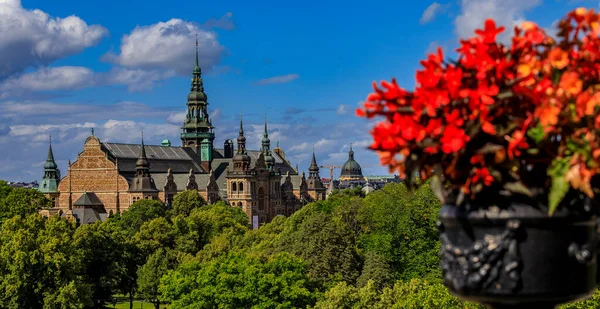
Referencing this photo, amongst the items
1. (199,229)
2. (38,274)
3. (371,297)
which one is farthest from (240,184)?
(371,297)

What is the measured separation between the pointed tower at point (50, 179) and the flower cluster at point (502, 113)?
124m

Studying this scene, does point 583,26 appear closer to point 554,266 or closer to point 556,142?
point 556,142

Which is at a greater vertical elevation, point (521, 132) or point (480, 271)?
point (521, 132)

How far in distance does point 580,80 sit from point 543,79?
0.19 m

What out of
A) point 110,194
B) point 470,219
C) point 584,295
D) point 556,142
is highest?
point 110,194

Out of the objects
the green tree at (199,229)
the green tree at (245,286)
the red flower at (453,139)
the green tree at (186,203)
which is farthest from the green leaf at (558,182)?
the green tree at (186,203)

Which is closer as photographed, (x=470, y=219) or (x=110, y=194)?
(x=470, y=219)

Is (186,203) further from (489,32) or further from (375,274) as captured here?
(489,32)

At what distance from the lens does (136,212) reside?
94312 millimetres

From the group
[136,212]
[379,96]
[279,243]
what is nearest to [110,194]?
[136,212]

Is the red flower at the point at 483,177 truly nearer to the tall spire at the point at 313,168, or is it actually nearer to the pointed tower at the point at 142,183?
the pointed tower at the point at 142,183

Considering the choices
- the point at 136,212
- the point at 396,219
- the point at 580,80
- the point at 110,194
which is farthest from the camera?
the point at 110,194

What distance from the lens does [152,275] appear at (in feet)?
195

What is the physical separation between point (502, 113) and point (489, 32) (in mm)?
435
